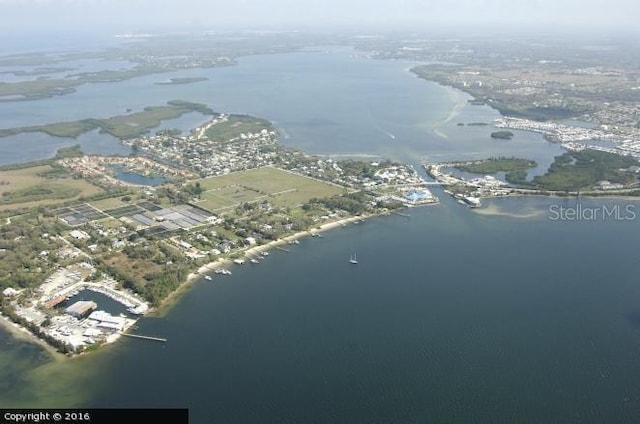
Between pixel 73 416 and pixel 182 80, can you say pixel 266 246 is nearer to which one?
pixel 73 416

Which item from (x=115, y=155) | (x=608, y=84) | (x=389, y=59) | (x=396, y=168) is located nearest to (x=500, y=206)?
(x=396, y=168)

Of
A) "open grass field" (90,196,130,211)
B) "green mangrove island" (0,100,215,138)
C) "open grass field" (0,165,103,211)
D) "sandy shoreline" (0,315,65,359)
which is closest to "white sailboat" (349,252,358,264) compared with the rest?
"sandy shoreline" (0,315,65,359)

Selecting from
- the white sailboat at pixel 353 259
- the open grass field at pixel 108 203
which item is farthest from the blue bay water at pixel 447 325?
the open grass field at pixel 108 203

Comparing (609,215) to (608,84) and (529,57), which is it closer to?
(608,84)

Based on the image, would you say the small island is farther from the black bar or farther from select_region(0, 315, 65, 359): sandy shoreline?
the black bar

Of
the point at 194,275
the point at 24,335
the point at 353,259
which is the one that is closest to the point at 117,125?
the point at 194,275

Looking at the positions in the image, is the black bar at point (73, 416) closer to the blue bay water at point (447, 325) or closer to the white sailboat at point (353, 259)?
the blue bay water at point (447, 325)
